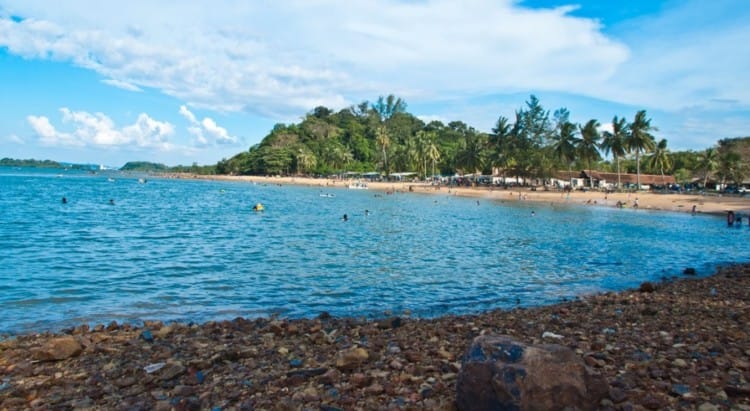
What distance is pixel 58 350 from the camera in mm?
8008

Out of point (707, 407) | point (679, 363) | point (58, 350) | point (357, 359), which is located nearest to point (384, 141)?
point (58, 350)

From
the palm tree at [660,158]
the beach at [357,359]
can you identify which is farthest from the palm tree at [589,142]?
the beach at [357,359]

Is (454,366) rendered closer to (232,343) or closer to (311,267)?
(232,343)

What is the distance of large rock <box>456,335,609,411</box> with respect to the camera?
4.45 metres

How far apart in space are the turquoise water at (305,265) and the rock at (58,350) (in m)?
3.19

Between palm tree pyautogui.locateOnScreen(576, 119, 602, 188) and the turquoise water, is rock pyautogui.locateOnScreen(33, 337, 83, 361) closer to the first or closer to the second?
the turquoise water

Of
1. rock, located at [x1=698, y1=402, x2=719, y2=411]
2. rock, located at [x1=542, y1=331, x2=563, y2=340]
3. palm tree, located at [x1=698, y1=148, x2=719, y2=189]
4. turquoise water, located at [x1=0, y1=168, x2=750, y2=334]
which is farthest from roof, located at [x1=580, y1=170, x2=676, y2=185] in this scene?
rock, located at [x1=698, y1=402, x2=719, y2=411]

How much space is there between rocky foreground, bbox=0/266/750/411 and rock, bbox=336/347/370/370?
0.9 inches

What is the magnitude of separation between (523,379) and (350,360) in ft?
9.96

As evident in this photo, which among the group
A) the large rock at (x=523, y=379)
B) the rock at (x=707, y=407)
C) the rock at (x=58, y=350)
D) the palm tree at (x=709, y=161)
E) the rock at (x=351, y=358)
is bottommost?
the rock at (x=58, y=350)

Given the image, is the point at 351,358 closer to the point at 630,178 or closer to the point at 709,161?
the point at 709,161

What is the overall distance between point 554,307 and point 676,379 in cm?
656

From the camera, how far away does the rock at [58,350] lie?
311 inches

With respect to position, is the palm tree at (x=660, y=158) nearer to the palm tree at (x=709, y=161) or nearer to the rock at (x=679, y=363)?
the palm tree at (x=709, y=161)
